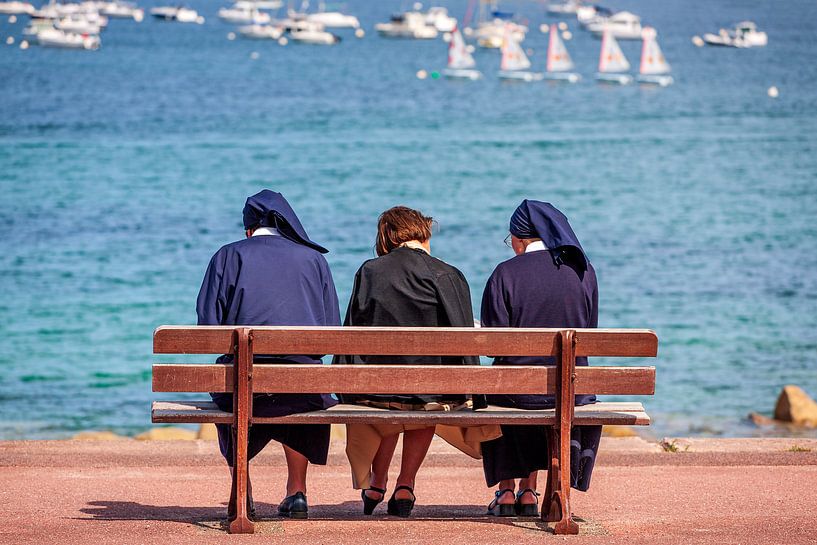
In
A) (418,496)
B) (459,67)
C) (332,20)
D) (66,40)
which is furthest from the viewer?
(332,20)

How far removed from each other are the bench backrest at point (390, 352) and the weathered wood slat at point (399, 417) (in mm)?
112

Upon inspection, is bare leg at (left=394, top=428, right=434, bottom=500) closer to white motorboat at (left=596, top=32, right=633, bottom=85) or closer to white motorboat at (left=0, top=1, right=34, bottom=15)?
white motorboat at (left=596, top=32, right=633, bottom=85)

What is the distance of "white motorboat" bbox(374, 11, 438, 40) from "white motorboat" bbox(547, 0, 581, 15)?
1436 inches

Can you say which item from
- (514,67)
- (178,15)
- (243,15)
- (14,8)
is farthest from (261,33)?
(514,67)

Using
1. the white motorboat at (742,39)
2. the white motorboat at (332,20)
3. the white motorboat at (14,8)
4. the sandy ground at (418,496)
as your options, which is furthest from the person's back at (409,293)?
the white motorboat at (14,8)

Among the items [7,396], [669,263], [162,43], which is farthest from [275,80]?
[7,396]

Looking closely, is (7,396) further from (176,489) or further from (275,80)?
(275,80)

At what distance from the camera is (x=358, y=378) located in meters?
5.67

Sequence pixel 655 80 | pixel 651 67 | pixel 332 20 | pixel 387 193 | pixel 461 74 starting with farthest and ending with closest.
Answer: pixel 332 20
pixel 461 74
pixel 651 67
pixel 655 80
pixel 387 193

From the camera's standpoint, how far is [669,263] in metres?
28.3

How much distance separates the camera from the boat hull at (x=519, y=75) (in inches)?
3221

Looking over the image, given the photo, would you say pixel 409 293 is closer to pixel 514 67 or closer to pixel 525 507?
pixel 525 507

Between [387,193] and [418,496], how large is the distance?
108 feet

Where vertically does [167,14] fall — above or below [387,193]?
above
